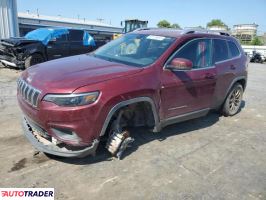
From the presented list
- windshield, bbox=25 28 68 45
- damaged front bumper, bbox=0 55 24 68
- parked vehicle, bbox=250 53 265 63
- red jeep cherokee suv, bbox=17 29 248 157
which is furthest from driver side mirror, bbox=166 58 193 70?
parked vehicle, bbox=250 53 265 63

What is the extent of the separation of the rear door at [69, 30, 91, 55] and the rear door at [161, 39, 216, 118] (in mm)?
8676

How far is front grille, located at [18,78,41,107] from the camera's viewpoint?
11.6 ft

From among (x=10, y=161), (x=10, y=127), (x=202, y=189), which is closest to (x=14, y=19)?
(x=10, y=127)

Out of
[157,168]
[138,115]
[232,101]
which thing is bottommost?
[157,168]

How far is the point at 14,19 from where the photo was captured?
16609 millimetres

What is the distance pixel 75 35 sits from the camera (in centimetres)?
1309

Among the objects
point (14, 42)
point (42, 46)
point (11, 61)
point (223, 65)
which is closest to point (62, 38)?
point (42, 46)

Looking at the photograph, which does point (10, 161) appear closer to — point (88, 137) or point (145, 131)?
point (88, 137)

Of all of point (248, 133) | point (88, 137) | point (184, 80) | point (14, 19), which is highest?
point (14, 19)

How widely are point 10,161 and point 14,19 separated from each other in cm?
1494

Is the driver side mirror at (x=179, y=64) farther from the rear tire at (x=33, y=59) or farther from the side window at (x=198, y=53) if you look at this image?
the rear tire at (x=33, y=59)

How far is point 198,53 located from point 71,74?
7.91 ft

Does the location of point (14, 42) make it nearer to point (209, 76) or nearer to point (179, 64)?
point (209, 76)

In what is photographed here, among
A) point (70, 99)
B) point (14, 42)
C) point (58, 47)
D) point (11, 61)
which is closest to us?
point (70, 99)
